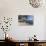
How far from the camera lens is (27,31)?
11.0 feet

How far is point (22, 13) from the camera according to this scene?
3.34 m

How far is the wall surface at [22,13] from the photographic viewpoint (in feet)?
10.9

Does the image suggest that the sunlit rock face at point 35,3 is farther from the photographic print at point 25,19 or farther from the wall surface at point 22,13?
the photographic print at point 25,19

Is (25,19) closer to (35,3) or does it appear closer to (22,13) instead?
(22,13)

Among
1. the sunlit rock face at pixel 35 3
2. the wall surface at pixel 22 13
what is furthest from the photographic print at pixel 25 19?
the sunlit rock face at pixel 35 3

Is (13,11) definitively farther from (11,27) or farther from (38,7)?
(38,7)

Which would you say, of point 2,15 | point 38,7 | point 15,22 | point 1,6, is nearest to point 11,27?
point 15,22

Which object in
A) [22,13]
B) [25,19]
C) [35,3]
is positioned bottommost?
[25,19]

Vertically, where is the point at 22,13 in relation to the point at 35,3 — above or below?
below

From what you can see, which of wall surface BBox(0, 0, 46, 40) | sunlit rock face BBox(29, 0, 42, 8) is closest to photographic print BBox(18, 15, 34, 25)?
wall surface BBox(0, 0, 46, 40)

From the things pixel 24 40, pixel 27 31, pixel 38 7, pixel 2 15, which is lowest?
pixel 24 40

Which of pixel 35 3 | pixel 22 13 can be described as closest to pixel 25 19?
pixel 22 13

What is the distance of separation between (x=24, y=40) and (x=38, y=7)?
3.11ft

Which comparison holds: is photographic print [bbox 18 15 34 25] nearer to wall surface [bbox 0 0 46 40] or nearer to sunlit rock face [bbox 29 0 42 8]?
wall surface [bbox 0 0 46 40]
